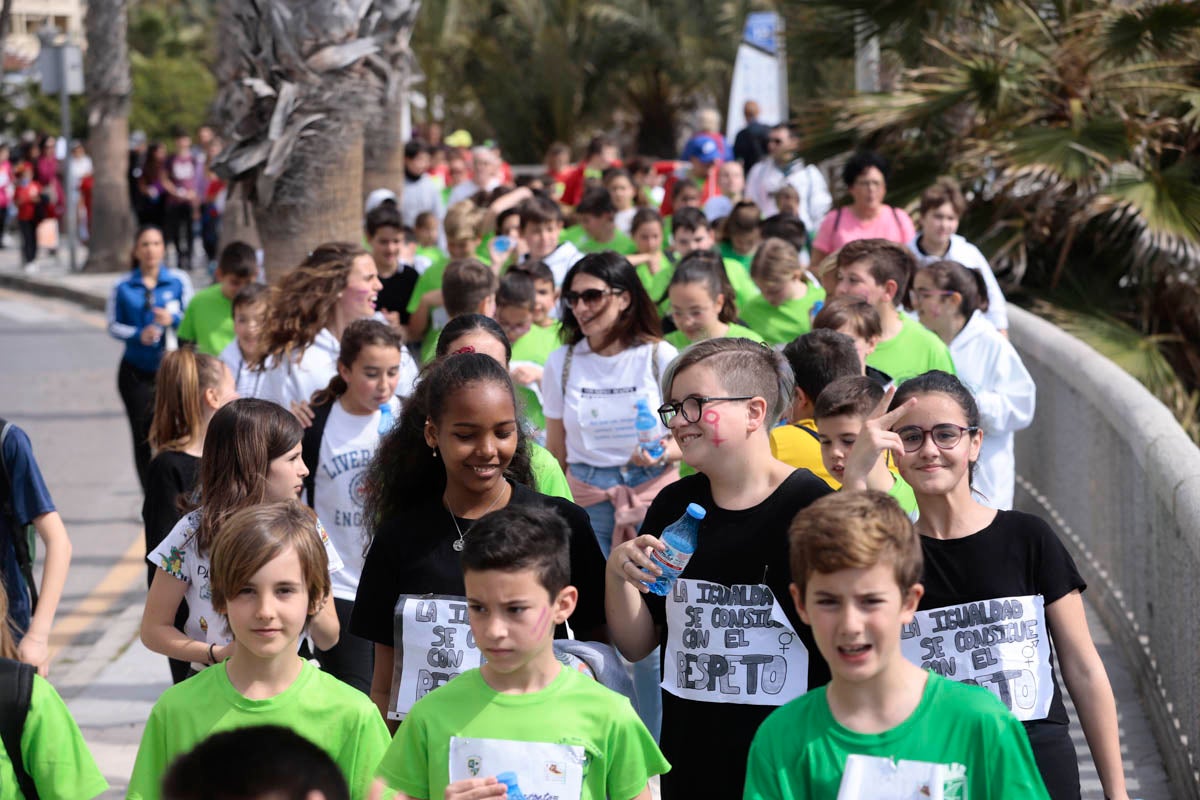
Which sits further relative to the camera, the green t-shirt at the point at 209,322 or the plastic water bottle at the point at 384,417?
the green t-shirt at the point at 209,322

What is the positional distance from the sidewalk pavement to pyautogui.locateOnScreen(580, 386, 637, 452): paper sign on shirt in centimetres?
199

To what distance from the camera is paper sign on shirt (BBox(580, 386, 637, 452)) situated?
671 cm

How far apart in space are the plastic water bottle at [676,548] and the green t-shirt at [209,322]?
5602 mm

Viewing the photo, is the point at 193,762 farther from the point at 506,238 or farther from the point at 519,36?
the point at 519,36

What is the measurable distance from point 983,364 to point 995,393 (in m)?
0.18

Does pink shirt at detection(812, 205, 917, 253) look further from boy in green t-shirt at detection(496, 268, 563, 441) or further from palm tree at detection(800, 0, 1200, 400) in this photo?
boy in green t-shirt at detection(496, 268, 563, 441)

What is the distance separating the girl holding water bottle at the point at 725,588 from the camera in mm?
3775

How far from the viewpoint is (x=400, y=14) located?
961cm

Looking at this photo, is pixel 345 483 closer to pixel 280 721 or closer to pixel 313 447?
pixel 313 447

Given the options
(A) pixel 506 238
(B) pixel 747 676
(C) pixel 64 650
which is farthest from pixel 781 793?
(A) pixel 506 238

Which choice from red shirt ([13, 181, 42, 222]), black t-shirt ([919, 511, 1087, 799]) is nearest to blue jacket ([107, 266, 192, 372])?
black t-shirt ([919, 511, 1087, 799])

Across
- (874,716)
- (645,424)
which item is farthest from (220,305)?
(874,716)

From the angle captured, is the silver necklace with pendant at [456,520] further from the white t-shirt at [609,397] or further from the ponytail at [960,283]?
the ponytail at [960,283]

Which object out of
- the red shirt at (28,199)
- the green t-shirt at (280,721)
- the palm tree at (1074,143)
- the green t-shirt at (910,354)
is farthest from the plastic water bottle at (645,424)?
the red shirt at (28,199)
